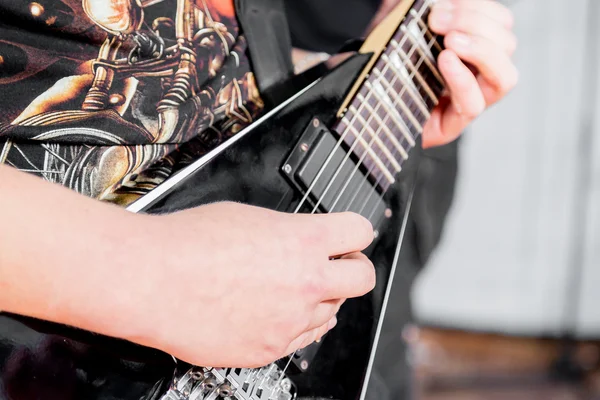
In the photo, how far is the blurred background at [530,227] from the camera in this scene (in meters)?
2.49

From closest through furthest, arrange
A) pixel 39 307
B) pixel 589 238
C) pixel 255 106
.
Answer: pixel 39 307 < pixel 255 106 < pixel 589 238

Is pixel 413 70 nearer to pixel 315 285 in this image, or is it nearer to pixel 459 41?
pixel 459 41

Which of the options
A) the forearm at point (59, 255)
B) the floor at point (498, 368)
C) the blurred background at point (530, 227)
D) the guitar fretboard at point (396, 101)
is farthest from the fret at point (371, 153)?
the blurred background at point (530, 227)

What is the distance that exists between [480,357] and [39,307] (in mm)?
2459

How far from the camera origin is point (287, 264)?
394mm

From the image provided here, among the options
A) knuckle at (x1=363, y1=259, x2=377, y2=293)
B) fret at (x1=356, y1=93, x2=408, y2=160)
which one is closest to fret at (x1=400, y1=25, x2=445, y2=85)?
fret at (x1=356, y1=93, x2=408, y2=160)

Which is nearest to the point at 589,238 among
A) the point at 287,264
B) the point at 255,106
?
the point at 255,106

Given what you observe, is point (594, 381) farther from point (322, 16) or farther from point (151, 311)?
point (151, 311)

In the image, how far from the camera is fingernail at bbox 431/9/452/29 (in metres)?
0.74

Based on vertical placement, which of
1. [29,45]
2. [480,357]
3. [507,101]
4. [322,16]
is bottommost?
[480,357]

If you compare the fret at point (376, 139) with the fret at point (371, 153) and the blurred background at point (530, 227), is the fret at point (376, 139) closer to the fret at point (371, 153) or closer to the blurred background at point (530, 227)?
the fret at point (371, 153)

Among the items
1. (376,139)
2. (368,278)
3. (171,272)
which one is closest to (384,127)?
(376,139)

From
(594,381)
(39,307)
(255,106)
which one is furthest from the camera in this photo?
(594,381)

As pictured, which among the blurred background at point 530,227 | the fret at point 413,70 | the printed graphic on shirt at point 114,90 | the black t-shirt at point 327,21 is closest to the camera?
the printed graphic on shirt at point 114,90
